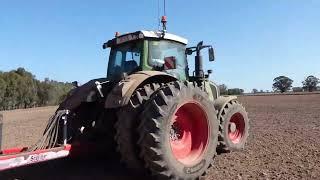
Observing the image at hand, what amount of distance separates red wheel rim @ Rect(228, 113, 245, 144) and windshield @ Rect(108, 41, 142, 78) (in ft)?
8.74

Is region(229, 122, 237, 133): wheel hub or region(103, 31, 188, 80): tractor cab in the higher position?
region(103, 31, 188, 80): tractor cab

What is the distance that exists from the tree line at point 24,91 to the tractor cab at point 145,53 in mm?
49853

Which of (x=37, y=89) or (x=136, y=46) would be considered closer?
(x=136, y=46)

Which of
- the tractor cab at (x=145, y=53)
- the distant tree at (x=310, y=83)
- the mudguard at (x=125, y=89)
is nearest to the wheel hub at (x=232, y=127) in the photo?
the tractor cab at (x=145, y=53)

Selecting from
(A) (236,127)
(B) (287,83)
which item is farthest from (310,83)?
(A) (236,127)

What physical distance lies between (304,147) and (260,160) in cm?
157

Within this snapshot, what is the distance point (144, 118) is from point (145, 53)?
6.27ft

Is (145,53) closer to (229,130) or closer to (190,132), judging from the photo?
(190,132)

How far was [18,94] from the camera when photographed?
218 ft

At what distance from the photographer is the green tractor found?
589cm

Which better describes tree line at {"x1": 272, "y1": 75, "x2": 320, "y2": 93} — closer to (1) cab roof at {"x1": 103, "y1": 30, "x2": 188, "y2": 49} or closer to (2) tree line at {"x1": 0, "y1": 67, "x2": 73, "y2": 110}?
(2) tree line at {"x1": 0, "y1": 67, "x2": 73, "y2": 110}

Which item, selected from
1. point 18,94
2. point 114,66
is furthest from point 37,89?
point 114,66

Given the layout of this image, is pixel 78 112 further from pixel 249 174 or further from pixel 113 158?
pixel 249 174

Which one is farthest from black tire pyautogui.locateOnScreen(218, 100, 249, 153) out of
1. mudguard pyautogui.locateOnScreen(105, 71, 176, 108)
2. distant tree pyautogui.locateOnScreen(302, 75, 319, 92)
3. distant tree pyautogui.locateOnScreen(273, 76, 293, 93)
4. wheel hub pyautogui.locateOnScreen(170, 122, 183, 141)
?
distant tree pyautogui.locateOnScreen(273, 76, 293, 93)
